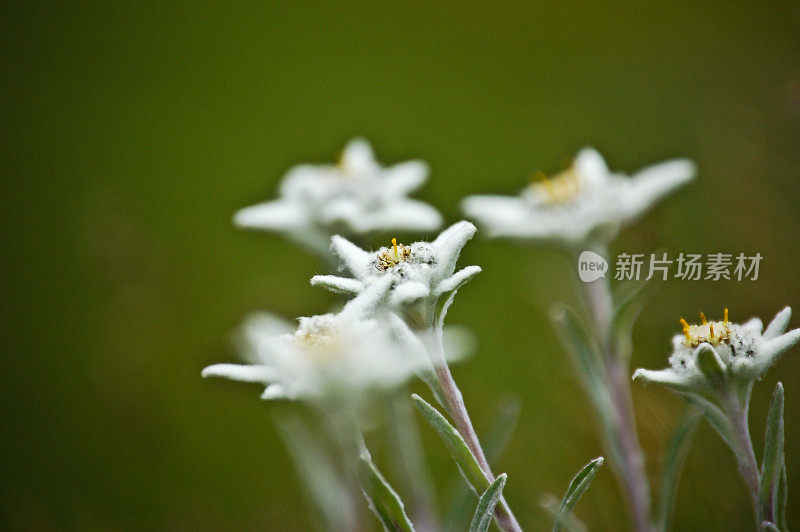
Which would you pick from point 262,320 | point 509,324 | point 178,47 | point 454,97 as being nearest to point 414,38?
point 454,97

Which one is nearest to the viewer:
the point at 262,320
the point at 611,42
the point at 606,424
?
the point at 606,424

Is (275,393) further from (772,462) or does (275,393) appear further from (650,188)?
(650,188)

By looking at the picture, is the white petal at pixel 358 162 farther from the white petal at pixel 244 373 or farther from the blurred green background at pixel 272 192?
the white petal at pixel 244 373

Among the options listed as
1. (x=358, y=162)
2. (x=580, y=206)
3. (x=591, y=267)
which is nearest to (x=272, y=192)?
(x=358, y=162)

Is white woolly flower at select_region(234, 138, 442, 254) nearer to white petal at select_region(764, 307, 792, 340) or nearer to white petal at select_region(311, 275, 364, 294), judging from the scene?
white petal at select_region(311, 275, 364, 294)

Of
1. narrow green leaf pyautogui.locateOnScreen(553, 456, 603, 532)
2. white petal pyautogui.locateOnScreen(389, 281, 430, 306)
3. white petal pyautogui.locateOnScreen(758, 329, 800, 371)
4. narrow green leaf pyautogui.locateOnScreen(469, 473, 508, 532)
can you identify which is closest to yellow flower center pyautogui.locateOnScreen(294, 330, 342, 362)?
white petal pyautogui.locateOnScreen(389, 281, 430, 306)

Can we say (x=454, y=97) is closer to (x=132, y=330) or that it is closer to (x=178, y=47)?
(x=178, y=47)
